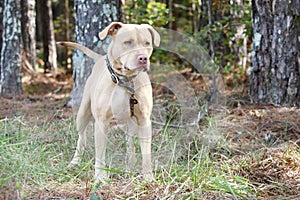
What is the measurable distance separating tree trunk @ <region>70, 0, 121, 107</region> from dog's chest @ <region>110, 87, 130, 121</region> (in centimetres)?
224

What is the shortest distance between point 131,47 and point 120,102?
448 mm

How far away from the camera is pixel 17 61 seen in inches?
303

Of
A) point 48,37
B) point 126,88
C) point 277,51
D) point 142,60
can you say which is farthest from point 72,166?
point 48,37

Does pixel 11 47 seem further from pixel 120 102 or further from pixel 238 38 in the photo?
pixel 120 102

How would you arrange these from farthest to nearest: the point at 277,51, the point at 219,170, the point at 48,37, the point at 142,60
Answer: the point at 48,37 < the point at 277,51 < the point at 219,170 < the point at 142,60

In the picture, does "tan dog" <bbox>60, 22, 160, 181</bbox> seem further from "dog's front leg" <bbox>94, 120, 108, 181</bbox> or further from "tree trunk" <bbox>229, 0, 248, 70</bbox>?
"tree trunk" <bbox>229, 0, 248, 70</bbox>

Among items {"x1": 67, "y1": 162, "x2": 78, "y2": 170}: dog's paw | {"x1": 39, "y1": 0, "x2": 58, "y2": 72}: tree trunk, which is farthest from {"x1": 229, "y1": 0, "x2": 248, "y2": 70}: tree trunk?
{"x1": 39, "y1": 0, "x2": 58, "y2": 72}: tree trunk

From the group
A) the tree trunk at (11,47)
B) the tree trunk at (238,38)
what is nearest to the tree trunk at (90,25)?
the tree trunk at (11,47)

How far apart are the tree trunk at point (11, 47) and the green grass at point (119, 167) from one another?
3.23 metres

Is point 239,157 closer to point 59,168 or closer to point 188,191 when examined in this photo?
point 188,191

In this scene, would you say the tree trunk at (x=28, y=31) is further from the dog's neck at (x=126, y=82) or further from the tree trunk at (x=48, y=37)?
the dog's neck at (x=126, y=82)

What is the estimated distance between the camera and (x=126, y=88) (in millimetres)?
3471

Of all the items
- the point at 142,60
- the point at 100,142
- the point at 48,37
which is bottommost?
the point at 100,142

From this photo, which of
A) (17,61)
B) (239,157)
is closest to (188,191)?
(239,157)
